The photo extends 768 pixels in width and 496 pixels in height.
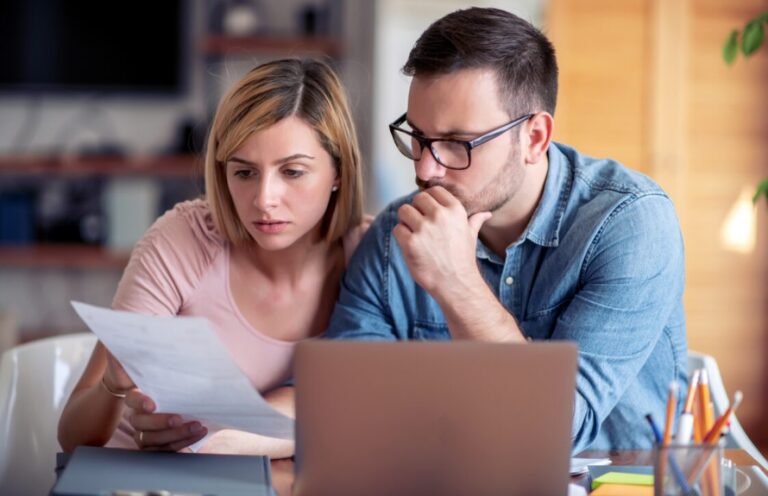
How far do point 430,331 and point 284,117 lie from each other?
0.41 meters

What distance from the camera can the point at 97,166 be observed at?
4137 mm

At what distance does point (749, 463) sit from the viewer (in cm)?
135

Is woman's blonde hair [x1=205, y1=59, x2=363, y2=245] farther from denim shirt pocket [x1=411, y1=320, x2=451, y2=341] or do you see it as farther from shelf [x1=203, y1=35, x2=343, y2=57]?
shelf [x1=203, y1=35, x2=343, y2=57]

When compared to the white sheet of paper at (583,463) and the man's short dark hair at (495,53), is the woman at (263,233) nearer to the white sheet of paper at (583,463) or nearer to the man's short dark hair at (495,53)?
the man's short dark hair at (495,53)

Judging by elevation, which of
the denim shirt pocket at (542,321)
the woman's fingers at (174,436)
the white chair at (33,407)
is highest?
the denim shirt pocket at (542,321)

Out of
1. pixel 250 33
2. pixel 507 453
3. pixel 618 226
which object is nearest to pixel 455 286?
pixel 618 226

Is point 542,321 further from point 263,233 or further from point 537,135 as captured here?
point 263,233

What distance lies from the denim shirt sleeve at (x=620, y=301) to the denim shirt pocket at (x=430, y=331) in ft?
0.68

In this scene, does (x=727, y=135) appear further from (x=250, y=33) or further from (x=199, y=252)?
(x=199, y=252)

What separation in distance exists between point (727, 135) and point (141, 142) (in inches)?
93.2

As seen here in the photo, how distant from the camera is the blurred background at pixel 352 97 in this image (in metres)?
3.67

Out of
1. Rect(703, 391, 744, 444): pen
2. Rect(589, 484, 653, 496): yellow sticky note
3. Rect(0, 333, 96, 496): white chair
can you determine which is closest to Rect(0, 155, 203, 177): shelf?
Rect(0, 333, 96, 496): white chair

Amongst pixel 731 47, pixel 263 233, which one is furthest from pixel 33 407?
pixel 731 47

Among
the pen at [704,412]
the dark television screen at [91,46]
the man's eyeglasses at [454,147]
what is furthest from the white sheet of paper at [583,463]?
the dark television screen at [91,46]
